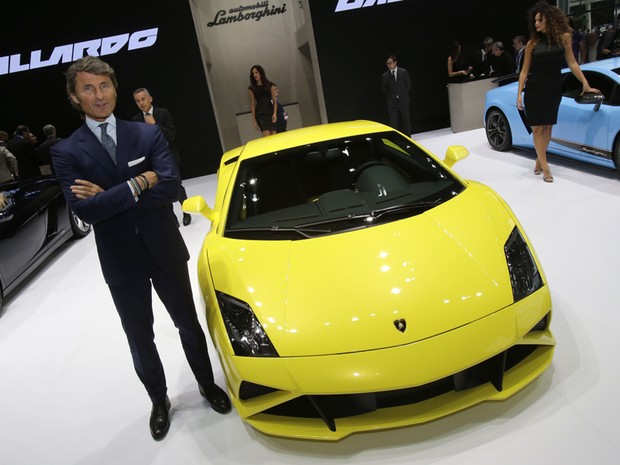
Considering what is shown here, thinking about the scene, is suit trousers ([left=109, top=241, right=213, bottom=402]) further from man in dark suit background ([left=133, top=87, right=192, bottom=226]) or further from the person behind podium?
the person behind podium

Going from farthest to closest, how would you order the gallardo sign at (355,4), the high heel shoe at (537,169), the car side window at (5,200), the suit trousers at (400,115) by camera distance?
the gallardo sign at (355,4) → the suit trousers at (400,115) → the high heel shoe at (537,169) → the car side window at (5,200)

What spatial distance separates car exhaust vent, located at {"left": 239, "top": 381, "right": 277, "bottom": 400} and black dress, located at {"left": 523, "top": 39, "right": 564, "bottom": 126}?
402 cm

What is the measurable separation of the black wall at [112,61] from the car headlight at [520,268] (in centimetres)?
771

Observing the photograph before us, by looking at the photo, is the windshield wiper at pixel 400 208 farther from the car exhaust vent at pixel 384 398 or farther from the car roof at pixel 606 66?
the car roof at pixel 606 66

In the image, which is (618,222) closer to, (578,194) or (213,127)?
(578,194)

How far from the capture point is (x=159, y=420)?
2.17m

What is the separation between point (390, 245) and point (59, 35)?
855 centimetres

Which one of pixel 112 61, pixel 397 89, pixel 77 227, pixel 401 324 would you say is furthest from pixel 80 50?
pixel 401 324

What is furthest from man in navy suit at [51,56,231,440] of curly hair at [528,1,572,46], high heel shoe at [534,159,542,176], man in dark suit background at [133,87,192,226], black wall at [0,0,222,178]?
black wall at [0,0,222,178]

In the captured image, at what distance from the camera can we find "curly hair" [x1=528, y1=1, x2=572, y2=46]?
416 centimetres

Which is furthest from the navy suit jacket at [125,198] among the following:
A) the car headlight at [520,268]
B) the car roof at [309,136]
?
the car headlight at [520,268]

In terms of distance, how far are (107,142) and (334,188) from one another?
48.7 inches

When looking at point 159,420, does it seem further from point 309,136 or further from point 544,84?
point 544,84

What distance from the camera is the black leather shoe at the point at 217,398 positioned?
2221 millimetres
